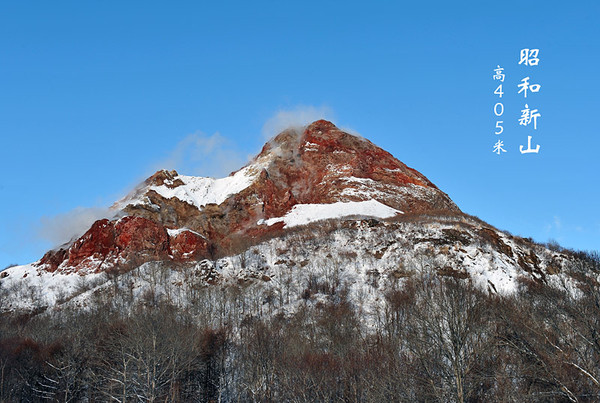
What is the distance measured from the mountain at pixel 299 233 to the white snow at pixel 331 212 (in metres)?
0.27

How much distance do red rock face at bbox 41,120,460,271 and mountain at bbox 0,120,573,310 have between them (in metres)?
0.28

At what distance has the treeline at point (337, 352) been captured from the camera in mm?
33531

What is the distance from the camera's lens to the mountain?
79.2 m

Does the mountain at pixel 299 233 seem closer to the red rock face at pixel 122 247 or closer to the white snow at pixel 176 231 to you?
the red rock face at pixel 122 247

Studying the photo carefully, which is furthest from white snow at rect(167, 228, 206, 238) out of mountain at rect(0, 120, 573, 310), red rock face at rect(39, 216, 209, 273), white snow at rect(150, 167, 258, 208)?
white snow at rect(150, 167, 258, 208)

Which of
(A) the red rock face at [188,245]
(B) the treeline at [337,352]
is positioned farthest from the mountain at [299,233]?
(B) the treeline at [337,352]

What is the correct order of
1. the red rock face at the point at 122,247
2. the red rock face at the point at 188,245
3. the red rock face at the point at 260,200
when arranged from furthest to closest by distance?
the red rock face at the point at 188,245 → the red rock face at the point at 260,200 → the red rock face at the point at 122,247

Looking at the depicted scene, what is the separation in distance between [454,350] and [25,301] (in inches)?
3101

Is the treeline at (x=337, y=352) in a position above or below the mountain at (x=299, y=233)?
below

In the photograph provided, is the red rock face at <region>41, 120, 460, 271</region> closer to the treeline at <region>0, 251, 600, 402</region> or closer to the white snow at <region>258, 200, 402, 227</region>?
the white snow at <region>258, 200, 402, 227</region>

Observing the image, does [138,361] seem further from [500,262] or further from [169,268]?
[500,262]

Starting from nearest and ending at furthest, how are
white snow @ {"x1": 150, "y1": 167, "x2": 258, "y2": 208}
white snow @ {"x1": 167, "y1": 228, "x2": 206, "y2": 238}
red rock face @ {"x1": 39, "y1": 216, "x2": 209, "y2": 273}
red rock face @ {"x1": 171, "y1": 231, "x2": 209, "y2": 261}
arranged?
red rock face @ {"x1": 39, "y1": 216, "x2": 209, "y2": 273}
red rock face @ {"x1": 171, "y1": 231, "x2": 209, "y2": 261}
white snow @ {"x1": 167, "y1": 228, "x2": 206, "y2": 238}
white snow @ {"x1": 150, "y1": 167, "x2": 258, "y2": 208}

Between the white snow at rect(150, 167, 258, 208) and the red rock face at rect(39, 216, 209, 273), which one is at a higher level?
the white snow at rect(150, 167, 258, 208)

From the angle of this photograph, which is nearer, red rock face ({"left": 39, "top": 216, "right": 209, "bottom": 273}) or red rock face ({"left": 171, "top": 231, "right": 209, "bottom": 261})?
red rock face ({"left": 39, "top": 216, "right": 209, "bottom": 273})
